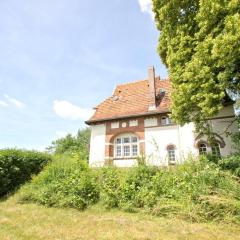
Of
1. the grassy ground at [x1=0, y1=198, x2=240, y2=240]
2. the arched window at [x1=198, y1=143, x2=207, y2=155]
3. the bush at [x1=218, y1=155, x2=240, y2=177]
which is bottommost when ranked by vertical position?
the grassy ground at [x1=0, y1=198, x2=240, y2=240]

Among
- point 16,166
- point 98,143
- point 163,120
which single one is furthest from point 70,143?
point 16,166

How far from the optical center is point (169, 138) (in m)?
19.4

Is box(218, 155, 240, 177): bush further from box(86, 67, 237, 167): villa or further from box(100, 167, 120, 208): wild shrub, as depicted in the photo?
box(86, 67, 237, 167): villa

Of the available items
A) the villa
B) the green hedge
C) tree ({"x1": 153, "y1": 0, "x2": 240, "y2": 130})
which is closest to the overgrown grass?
the green hedge

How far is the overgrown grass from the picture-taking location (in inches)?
277

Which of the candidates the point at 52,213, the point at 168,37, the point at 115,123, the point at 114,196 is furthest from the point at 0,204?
the point at 115,123

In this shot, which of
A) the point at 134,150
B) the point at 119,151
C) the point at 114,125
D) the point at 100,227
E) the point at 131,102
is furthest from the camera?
the point at 131,102

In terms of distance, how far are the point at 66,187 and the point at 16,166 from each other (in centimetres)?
485

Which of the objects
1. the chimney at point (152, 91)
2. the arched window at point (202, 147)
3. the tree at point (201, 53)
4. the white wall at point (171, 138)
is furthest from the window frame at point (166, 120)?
the tree at point (201, 53)

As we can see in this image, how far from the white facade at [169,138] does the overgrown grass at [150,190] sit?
7.34 metres

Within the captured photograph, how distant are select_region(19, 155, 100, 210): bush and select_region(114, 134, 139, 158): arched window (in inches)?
412

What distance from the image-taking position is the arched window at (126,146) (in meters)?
21.1

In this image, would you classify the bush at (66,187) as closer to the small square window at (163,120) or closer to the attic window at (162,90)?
the small square window at (163,120)

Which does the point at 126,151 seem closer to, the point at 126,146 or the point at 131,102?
the point at 126,146
